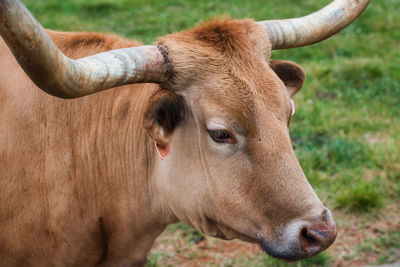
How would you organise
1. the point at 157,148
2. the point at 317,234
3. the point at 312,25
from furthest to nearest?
the point at 312,25
the point at 157,148
the point at 317,234

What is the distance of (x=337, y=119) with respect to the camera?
687 centimetres

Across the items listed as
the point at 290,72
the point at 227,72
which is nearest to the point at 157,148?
the point at 227,72

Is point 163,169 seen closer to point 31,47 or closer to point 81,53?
point 81,53

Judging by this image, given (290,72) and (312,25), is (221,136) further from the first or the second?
(312,25)

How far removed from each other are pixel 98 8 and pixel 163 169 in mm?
9299

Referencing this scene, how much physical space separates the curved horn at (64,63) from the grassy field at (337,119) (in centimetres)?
104

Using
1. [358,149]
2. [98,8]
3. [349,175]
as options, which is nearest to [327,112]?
[358,149]

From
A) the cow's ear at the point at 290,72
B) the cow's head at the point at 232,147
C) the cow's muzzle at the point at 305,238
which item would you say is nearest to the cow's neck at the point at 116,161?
the cow's head at the point at 232,147

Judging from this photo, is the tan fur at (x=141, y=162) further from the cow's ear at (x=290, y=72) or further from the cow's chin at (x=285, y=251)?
the cow's ear at (x=290, y=72)

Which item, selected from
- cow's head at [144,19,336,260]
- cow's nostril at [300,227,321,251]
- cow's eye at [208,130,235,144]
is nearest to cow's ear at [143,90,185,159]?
cow's head at [144,19,336,260]

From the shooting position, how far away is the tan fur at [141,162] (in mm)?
2904

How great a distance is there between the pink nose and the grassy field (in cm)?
169

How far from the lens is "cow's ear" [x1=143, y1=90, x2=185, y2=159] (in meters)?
2.99

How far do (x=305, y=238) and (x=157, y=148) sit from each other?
1043 mm
